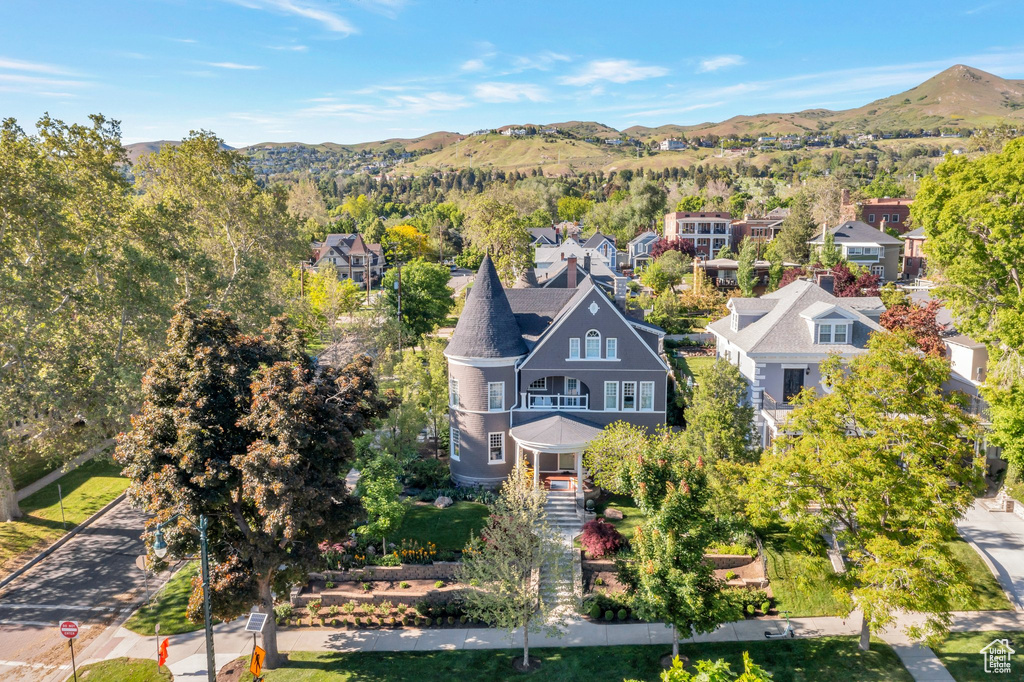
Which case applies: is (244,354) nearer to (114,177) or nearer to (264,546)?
(264,546)

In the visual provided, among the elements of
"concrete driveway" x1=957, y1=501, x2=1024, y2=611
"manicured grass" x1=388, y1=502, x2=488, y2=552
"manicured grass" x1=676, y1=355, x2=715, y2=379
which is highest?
"manicured grass" x1=676, y1=355, x2=715, y2=379

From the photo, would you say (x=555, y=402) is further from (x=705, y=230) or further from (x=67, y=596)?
(x=705, y=230)

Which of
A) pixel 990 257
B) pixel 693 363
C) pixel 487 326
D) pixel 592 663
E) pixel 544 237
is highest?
pixel 544 237

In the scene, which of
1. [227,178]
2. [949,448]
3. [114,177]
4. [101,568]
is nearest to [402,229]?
[227,178]

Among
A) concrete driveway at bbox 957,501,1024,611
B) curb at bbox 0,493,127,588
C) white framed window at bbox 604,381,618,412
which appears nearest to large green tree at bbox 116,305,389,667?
curb at bbox 0,493,127,588

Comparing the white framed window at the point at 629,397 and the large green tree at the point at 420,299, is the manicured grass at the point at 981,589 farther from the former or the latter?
the large green tree at the point at 420,299

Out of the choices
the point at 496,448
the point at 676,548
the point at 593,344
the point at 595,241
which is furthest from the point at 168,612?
the point at 595,241

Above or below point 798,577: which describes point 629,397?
above

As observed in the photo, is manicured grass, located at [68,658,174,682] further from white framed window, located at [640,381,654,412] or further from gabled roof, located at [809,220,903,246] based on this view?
gabled roof, located at [809,220,903,246]
